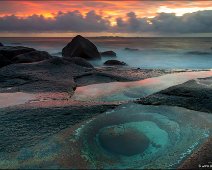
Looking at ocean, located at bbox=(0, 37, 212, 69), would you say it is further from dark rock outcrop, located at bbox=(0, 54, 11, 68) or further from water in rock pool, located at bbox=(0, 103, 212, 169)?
water in rock pool, located at bbox=(0, 103, 212, 169)

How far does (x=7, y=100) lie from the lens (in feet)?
16.0

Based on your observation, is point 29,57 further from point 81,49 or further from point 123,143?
point 123,143

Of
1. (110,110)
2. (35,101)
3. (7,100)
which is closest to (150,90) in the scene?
(110,110)

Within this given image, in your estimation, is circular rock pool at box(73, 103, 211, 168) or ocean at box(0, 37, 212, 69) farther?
ocean at box(0, 37, 212, 69)

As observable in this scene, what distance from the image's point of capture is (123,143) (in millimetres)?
3053

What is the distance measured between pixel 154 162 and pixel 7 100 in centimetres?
307

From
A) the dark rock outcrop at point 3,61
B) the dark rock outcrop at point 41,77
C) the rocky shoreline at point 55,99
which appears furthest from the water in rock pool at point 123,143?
the dark rock outcrop at point 3,61

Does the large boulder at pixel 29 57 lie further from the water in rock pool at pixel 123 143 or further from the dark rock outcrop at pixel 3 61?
the water in rock pool at pixel 123 143

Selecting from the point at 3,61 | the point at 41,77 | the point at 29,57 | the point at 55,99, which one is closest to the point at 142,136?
the point at 55,99

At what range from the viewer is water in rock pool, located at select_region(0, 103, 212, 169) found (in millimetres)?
2705

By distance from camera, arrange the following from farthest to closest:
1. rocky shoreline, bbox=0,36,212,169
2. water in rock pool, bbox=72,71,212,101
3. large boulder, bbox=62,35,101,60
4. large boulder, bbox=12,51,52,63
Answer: large boulder, bbox=62,35,101,60
large boulder, bbox=12,51,52,63
water in rock pool, bbox=72,71,212,101
rocky shoreline, bbox=0,36,212,169

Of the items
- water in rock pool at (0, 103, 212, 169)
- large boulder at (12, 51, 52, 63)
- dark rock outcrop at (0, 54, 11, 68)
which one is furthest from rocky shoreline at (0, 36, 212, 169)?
dark rock outcrop at (0, 54, 11, 68)

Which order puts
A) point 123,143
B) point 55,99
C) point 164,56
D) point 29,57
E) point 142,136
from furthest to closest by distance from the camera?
1. point 164,56
2. point 29,57
3. point 55,99
4. point 142,136
5. point 123,143

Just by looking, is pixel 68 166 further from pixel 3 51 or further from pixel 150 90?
pixel 3 51
